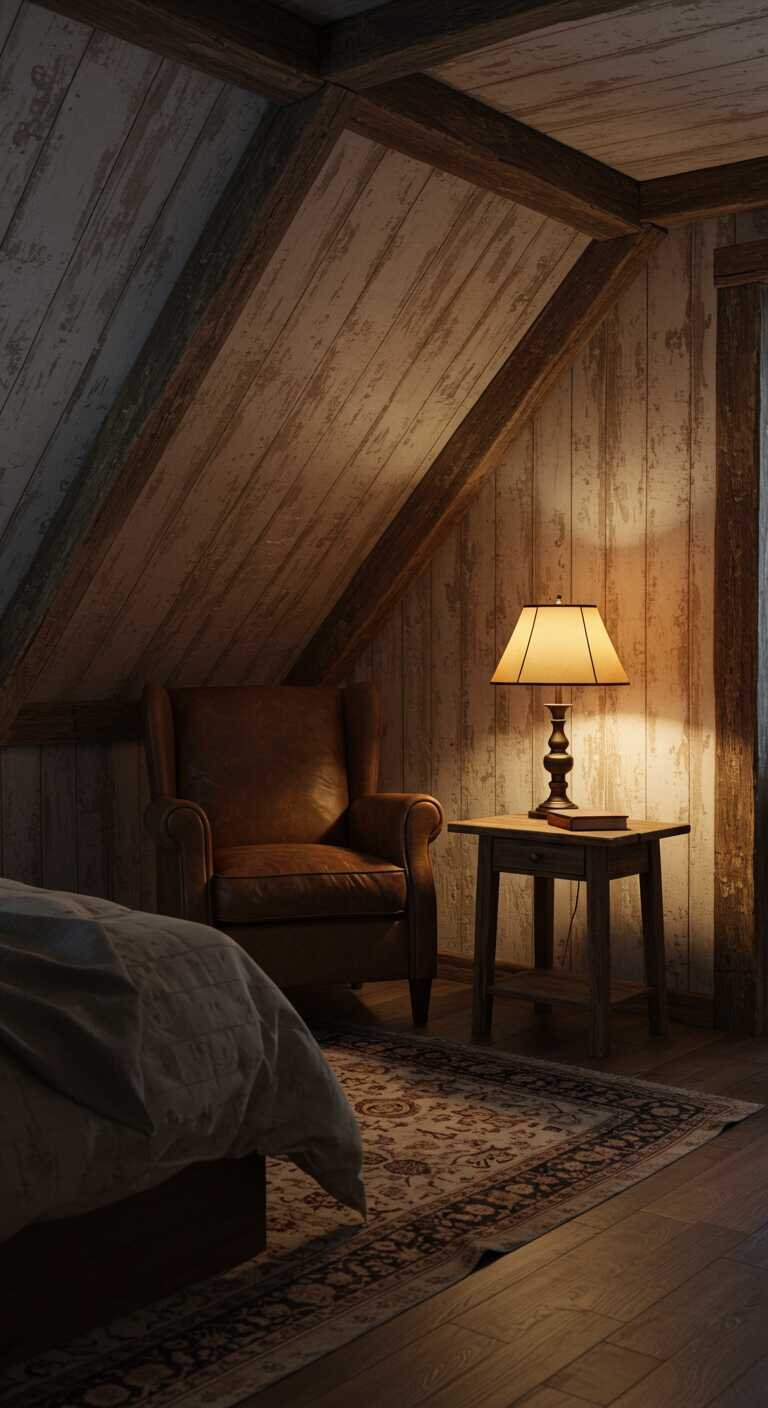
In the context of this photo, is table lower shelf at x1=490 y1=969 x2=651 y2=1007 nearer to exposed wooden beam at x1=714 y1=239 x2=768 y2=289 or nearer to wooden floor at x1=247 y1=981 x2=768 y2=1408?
wooden floor at x1=247 y1=981 x2=768 y2=1408

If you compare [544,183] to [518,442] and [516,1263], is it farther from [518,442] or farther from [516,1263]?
[516,1263]

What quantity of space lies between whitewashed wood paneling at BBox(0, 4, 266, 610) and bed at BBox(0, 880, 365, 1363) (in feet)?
4.56

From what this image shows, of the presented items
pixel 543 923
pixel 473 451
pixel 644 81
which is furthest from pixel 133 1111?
pixel 473 451

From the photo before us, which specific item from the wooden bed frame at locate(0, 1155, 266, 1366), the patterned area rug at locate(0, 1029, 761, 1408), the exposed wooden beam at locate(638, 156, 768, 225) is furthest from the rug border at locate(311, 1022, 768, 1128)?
the exposed wooden beam at locate(638, 156, 768, 225)

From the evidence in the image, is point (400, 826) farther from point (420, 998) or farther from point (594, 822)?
point (594, 822)

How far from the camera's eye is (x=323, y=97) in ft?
10.4

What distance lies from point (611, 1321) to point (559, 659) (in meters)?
2.11

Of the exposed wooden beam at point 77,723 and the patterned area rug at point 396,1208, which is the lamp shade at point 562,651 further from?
the exposed wooden beam at point 77,723

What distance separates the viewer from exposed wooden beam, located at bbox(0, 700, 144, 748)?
4543 mm

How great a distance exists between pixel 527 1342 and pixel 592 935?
1710 mm

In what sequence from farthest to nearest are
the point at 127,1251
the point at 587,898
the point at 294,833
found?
the point at 294,833
the point at 587,898
the point at 127,1251

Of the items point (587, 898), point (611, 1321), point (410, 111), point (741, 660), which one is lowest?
point (611, 1321)

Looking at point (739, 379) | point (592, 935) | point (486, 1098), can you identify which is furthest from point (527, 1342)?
point (739, 379)

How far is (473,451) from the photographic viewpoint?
15.4 ft
